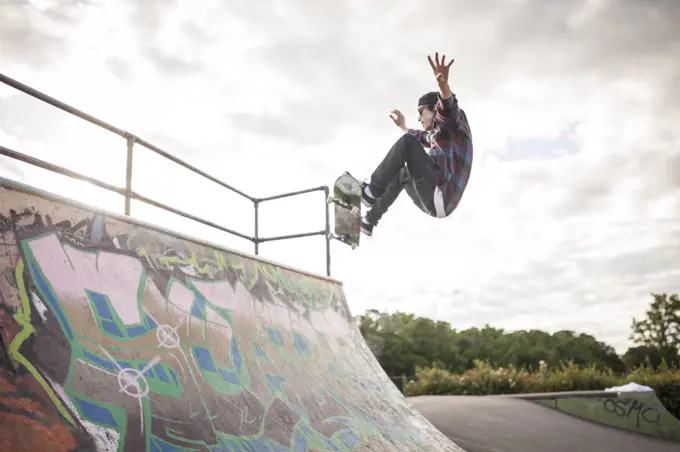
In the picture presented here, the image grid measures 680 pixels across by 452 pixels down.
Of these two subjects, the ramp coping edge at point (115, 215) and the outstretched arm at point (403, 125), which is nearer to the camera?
the ramp coping edge at point (115, 215)

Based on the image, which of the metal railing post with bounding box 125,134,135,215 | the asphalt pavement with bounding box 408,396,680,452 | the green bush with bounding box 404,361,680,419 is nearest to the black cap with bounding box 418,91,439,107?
the metal railing post with bounding box 125,134,135,215

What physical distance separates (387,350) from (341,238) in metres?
47.7

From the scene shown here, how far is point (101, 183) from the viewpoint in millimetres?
4129

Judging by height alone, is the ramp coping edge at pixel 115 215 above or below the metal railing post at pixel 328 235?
below

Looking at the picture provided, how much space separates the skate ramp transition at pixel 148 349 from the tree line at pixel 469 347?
45410 mm

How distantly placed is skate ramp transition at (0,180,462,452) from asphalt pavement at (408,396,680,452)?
4.54 m

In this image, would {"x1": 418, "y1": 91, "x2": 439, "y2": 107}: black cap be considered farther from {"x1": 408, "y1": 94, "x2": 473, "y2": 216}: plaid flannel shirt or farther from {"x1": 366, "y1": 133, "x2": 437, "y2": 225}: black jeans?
{"x1": 366, "y1": 133, "x2": 437, "y2": 225}: black jeans

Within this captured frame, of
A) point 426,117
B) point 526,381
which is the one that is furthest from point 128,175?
point 526,381

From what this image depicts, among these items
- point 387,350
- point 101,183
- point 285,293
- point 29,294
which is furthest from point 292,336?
point 387,350

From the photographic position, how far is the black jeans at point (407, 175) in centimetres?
525

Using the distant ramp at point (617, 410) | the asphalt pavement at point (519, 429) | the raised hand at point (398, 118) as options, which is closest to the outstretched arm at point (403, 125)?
the raised hand at point (398, 118)

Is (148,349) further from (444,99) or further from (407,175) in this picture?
(444,99)

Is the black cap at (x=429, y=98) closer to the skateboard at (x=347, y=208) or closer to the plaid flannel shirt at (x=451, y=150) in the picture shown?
the plaid flannel shirt at (x=451, y=150)

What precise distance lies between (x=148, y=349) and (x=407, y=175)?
284 centimetres
